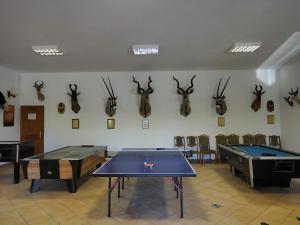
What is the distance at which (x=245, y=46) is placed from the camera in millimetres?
4961

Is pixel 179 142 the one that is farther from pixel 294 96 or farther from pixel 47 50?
pixel 47 50

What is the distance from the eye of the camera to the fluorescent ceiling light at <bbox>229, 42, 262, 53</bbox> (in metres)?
4.81

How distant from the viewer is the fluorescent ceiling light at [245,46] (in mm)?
4812

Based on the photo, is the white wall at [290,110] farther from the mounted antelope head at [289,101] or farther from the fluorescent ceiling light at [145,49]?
the fluorescent ceiling light at [145,49]

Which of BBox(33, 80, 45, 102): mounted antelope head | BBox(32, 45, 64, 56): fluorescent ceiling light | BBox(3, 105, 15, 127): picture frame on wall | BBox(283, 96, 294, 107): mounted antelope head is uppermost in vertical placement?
BBox(32, 45, 64, 56): fluorescent ceiling light

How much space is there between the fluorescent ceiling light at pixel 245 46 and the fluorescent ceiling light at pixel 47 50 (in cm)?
396

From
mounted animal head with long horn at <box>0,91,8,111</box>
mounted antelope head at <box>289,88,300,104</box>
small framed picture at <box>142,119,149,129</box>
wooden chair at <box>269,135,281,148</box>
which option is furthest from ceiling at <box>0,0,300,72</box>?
wooden chair at <box>269,135,281,148</box>

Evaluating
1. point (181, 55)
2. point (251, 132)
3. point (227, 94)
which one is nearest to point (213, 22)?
point (181, 55)

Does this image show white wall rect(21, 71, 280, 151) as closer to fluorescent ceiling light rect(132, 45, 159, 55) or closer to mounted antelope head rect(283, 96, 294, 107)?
mounted antelope head rect(283, 96, 294, 107)

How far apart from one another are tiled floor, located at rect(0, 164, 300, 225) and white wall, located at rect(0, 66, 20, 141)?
238 centimetres

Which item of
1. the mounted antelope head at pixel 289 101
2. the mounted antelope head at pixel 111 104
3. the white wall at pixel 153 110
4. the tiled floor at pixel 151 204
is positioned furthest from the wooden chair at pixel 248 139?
the mounted antelope head at pixel 111 104

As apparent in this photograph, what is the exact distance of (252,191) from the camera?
4.20m

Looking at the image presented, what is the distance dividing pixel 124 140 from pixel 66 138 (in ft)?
6.36

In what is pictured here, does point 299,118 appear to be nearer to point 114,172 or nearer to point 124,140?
point 124,140
